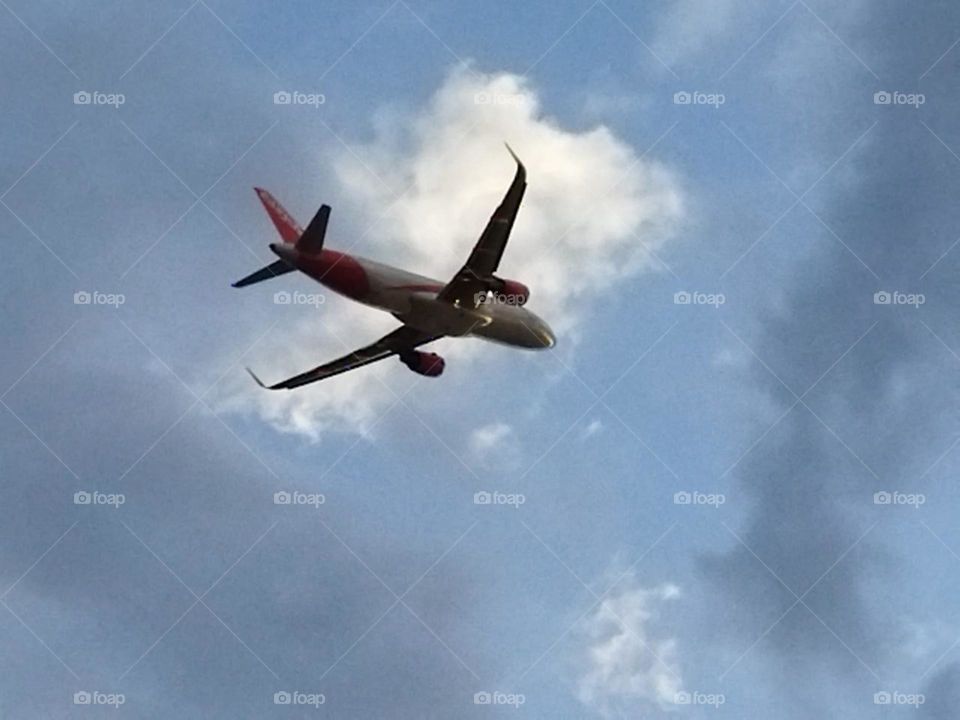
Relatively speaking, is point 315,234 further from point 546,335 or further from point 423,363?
point 546,335

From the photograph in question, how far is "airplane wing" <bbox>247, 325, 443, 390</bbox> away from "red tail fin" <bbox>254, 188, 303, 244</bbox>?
6849 mm

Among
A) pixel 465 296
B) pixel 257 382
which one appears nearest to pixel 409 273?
pixel 465 296

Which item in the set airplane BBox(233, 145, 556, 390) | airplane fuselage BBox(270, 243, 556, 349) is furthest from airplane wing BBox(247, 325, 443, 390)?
airplane fuselage BBox(270, 243, 556, 349)

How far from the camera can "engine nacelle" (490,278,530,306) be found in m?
87.5

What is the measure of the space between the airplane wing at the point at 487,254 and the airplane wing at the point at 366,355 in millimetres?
6001

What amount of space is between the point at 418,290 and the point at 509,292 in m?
4.21

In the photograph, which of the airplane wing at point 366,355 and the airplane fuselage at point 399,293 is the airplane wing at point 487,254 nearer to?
the airplane fuselage at point 399,293

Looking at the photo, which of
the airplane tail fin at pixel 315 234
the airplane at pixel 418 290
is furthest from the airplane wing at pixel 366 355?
the airplane tail fin at pixel 315 234

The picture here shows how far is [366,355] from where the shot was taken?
93.5 metres

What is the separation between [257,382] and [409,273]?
26.8ft

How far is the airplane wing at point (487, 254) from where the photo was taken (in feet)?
276

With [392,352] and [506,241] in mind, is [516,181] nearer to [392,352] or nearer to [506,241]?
[506,241]

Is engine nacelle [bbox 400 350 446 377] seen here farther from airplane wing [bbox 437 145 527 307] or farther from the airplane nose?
airplane wing [bbox 437 145 527 307]

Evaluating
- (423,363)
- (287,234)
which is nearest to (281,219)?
(287,234)
